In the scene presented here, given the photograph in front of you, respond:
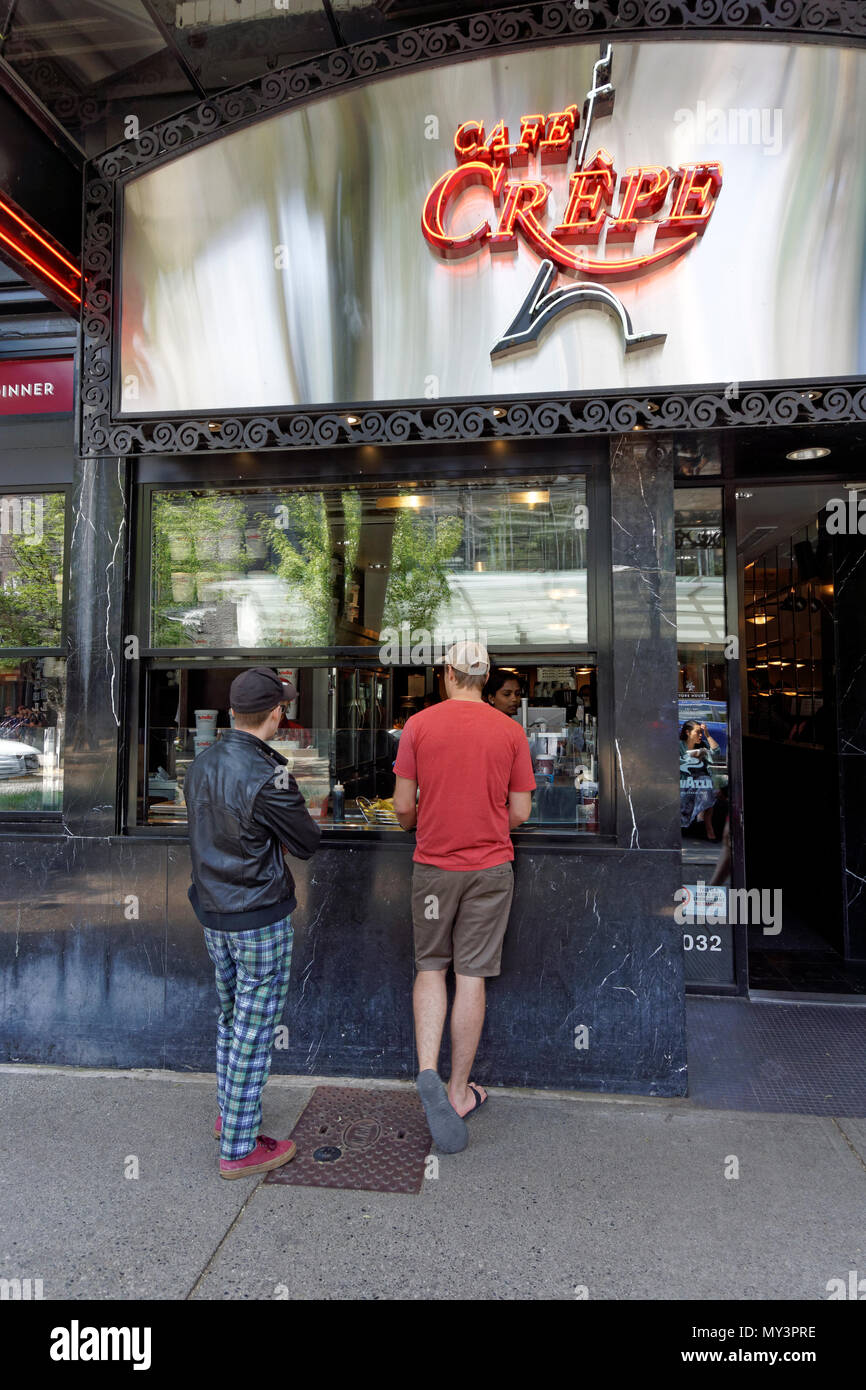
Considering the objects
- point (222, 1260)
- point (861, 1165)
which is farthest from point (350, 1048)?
point (861, 1165)

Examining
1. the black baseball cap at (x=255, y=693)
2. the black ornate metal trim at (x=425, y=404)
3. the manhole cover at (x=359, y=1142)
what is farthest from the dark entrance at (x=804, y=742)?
the black baseball cap at (x=255, y=693)

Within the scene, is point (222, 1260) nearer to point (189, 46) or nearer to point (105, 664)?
point (105, 664)

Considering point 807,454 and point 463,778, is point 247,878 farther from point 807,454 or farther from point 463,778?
point 807,454

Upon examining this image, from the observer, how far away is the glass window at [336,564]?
443 centimetres

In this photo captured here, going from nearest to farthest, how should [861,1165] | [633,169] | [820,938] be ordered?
[861,1165], [633,169], [820,938]

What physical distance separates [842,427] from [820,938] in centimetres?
412

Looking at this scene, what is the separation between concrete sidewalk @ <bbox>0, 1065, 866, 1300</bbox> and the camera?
2.56 metres

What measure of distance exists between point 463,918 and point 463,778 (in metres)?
0.64

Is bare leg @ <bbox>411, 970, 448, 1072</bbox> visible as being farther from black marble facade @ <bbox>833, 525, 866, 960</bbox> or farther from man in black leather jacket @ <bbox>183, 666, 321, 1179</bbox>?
Answer: black marble facade @ <bbox>833, 525, 866, 960</bbox>

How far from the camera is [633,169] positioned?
379cm

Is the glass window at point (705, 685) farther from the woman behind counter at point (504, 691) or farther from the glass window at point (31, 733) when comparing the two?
the glass window at point (31, 733)

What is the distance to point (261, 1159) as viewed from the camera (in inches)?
125

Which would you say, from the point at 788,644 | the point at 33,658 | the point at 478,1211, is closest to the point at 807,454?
the point at 788,644

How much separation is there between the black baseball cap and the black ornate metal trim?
144 centimetres
